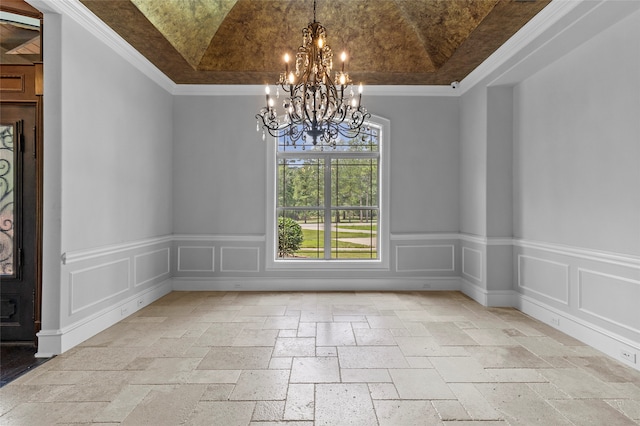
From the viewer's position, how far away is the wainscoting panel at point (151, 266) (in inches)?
181

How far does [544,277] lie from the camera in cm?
418

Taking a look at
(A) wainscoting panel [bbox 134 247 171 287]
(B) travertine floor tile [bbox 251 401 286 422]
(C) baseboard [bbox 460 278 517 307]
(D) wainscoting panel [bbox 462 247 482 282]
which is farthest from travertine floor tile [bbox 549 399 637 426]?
(A) wainscoting panel [bbox 134 247 171 287]

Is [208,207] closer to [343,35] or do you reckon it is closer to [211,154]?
[211,154]

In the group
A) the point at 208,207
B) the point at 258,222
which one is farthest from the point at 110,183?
the point at 258,222

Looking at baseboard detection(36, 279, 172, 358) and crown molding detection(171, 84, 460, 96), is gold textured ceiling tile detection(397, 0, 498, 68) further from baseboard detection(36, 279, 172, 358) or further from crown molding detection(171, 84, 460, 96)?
baseboard detection(36, 279, 172, 358)

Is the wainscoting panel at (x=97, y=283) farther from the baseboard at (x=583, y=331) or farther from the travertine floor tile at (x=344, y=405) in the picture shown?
the baseboard at (x=583, y=331)

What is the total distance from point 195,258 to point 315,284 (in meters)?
1.93

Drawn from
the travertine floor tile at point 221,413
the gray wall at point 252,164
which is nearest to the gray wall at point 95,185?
the gray wall at point 252,164

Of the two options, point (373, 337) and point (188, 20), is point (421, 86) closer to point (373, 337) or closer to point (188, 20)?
point (188, 20)

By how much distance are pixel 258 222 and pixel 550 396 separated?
4224 mm

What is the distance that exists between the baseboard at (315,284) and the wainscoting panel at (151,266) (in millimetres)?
378

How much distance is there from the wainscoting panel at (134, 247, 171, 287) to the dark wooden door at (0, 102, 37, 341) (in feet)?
3.85

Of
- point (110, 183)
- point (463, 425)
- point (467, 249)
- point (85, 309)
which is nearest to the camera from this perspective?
point (463, 425)

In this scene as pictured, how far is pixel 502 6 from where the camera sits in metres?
3.18
